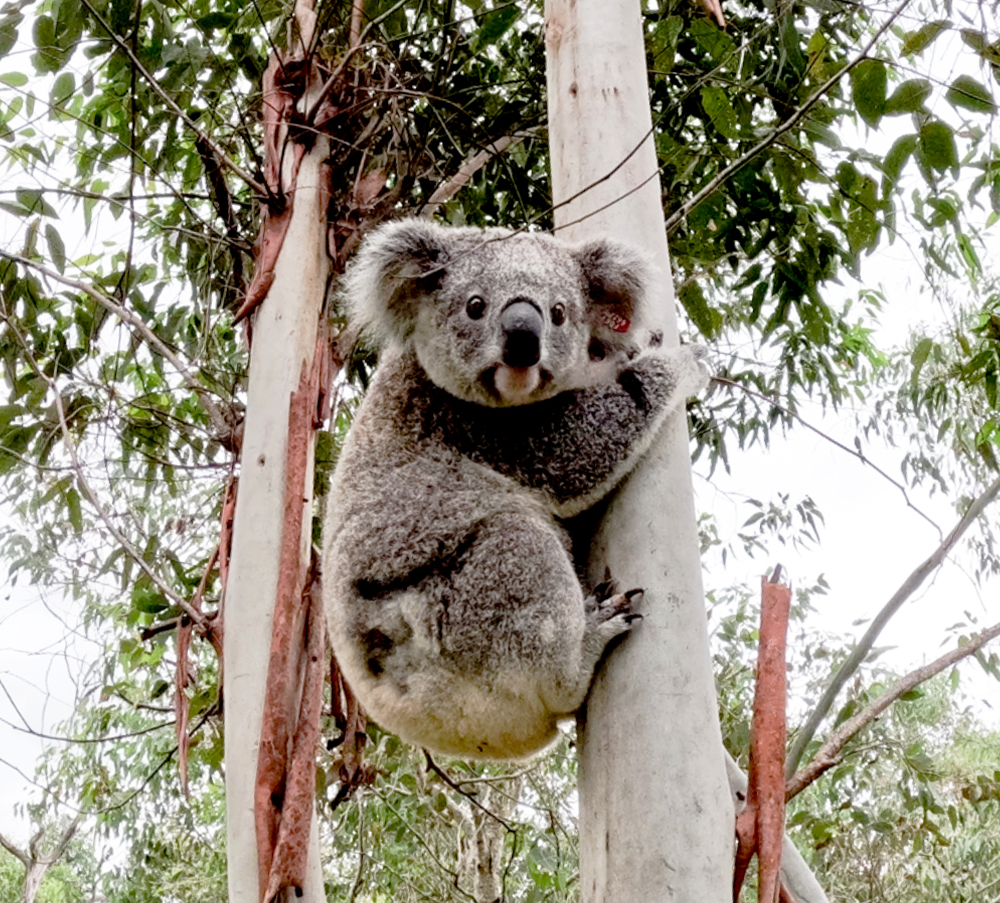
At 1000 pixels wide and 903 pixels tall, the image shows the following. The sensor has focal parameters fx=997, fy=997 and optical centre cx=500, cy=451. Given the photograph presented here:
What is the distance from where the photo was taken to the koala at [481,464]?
1.97 meters

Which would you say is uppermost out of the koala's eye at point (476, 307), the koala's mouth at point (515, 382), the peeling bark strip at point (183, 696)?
the koala's eye at point (476, 307)

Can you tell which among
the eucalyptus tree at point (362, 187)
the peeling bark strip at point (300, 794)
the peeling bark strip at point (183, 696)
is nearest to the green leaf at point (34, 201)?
the eucalyptus tree at point (362, 187)

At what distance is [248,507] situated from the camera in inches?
92.7

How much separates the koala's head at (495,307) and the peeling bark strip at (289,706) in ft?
1.10

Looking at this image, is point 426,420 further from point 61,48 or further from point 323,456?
point 61,48

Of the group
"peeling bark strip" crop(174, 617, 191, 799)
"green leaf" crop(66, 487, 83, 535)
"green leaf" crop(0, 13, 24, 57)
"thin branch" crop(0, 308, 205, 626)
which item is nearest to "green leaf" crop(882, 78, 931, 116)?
"thin branch" crop(0, 308, 205, 626)

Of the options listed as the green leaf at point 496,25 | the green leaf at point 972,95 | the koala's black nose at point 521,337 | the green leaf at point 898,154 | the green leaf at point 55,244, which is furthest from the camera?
the green leaf at point 55,244

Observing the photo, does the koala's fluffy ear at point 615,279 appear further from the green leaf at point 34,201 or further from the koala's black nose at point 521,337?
the green leaf at point 34,201

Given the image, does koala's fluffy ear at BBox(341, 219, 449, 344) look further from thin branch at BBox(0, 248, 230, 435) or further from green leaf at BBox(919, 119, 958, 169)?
green leaf at BBox(919, 119, 958, 169)

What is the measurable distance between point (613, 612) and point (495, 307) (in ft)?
3.13

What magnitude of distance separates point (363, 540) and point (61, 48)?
1.73 m

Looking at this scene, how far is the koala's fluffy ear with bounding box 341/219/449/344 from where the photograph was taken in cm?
235

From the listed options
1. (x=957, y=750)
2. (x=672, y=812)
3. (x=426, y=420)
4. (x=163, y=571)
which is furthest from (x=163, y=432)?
(x=957, y=750)

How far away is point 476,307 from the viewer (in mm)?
2322
